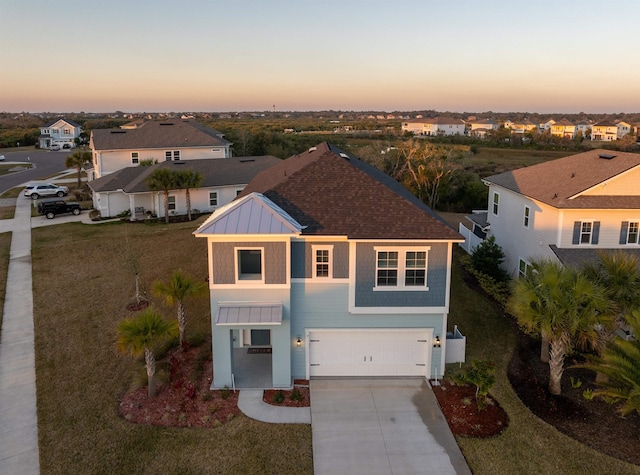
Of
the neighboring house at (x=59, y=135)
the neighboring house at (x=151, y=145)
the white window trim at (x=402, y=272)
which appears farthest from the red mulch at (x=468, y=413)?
the neighboring house at (x=59, y=135)

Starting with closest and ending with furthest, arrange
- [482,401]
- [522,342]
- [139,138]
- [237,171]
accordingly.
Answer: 1. [482,401]
2. [522,342]
3. [237,171]
4. [139,138]

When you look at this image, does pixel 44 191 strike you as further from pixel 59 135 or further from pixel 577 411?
pixel 59 135

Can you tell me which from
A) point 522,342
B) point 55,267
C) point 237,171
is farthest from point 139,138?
point 522,342

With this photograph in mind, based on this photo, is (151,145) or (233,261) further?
(151,145)

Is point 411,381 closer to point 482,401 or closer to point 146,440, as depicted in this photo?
point 482,401

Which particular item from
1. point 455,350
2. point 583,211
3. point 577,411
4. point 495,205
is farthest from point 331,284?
point 495,205

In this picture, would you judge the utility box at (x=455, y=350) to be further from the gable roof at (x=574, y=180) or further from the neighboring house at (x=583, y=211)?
the gable roof at (x=574, y=180)

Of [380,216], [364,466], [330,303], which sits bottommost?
[364,466]
